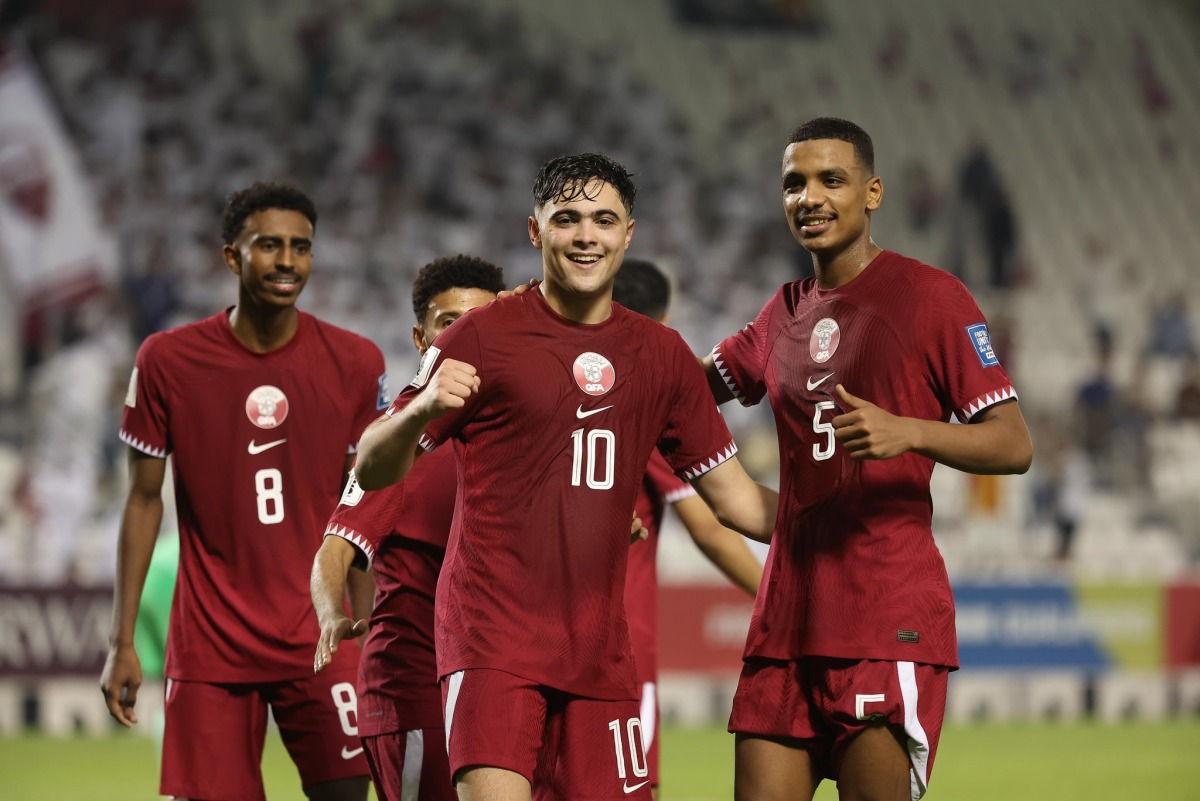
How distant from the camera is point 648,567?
578 centimetres

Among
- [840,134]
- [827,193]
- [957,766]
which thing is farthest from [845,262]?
[957,766]

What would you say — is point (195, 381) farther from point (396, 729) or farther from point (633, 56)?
point (633, 56)

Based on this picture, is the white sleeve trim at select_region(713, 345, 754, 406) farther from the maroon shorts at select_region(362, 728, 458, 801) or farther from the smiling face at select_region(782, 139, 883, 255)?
the maroon shorts at select_region(362, 728, 458, 801)

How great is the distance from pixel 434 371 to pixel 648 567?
1.95 meters

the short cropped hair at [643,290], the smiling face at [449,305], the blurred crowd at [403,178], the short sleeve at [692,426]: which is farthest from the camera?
the blurred crowd at [403,178]

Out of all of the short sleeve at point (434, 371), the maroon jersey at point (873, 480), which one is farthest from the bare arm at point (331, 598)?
the maroon jersey at point (873, 480)

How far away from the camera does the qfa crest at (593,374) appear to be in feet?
13.5

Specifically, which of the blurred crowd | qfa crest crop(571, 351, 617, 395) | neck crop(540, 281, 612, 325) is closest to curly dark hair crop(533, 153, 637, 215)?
neck crop(540, 281, 612, 325)

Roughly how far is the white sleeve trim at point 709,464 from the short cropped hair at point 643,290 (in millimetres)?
1543

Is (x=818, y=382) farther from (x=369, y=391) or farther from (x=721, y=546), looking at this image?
(x=369, y=391)

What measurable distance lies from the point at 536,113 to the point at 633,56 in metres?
1.83

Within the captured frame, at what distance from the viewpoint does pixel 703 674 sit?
13.2m

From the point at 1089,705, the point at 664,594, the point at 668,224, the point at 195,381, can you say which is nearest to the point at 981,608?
the point at 1089,705

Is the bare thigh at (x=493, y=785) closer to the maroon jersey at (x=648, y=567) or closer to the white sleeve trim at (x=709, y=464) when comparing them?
the white sleeve trim at (x=709, y=464)
